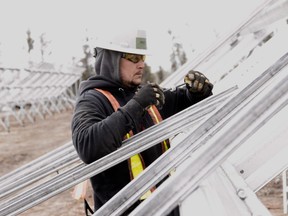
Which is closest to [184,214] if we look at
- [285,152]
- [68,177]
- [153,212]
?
[153,212]

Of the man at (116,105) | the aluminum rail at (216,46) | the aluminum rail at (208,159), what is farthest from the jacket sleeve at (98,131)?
the aluminum rail at (216,46)

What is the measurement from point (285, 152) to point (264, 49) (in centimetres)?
142

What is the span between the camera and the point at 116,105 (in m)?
1.66

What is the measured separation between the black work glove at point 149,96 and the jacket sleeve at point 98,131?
2 centimetres

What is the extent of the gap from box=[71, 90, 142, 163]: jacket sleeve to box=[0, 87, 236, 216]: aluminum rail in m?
0.05

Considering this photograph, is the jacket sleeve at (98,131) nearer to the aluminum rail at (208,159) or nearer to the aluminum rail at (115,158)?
the aluminum rail at (115,158)

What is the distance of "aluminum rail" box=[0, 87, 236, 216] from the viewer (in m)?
1.42

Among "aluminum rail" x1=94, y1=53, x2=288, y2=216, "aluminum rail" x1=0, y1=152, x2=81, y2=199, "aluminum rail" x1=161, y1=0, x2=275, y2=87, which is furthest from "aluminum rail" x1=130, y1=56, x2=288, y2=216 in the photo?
"aluminum rail" x1=161, y1=0, x2=275, y2=87

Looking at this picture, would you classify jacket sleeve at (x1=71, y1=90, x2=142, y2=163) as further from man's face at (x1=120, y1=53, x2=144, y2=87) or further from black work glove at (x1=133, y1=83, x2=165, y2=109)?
man's face at (x1=120, y1=53, x2=144, y2=87)

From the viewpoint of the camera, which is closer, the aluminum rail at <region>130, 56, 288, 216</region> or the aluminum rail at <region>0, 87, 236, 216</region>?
the aluminum rail at <region>130, 56, 288, 216</region>

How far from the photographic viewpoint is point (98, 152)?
1.46m

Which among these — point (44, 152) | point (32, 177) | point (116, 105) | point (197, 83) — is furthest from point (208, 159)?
point (44, 152)

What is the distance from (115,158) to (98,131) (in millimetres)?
104

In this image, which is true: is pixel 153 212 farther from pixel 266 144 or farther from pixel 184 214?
pixel 266 144
